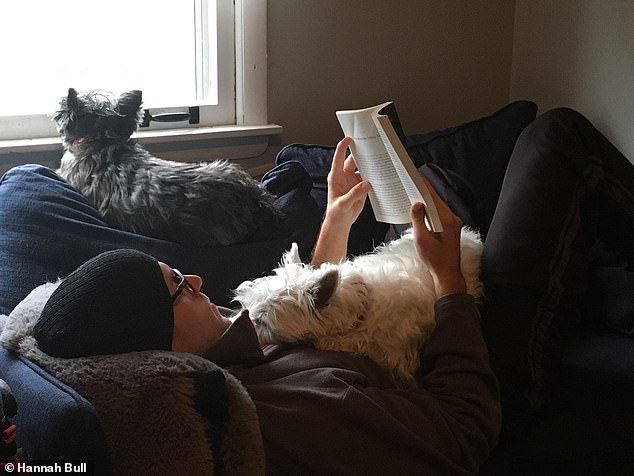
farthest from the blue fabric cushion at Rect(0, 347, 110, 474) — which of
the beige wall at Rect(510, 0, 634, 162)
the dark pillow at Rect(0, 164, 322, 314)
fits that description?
the beige wall at Rect(510, 0, 634, 162)

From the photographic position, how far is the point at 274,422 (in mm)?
1215

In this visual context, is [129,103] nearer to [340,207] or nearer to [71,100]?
[71,100]

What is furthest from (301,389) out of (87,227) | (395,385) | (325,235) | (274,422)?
(87,227)

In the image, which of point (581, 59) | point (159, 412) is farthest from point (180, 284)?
point (581, 59)

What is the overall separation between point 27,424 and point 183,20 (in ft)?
5.43

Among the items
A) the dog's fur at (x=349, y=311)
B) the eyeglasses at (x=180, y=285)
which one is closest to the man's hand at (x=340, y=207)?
the dog's fur at (x=349, y=311)

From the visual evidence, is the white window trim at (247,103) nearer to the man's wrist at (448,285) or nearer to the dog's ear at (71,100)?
the dog's ear at (71,100)

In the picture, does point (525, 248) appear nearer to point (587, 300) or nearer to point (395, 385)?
point (587, 300)

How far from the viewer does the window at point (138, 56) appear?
7.28 feet

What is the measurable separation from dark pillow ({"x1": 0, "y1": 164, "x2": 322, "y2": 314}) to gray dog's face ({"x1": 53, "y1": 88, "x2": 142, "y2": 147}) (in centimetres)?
18

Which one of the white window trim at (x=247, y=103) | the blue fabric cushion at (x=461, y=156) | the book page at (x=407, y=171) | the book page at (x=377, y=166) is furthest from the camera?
the white window trim at (x=247, y=103)

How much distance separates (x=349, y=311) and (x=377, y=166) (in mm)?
359

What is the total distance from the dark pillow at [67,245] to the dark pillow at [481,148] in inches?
22.5

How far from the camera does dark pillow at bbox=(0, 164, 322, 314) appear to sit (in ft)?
5.72
